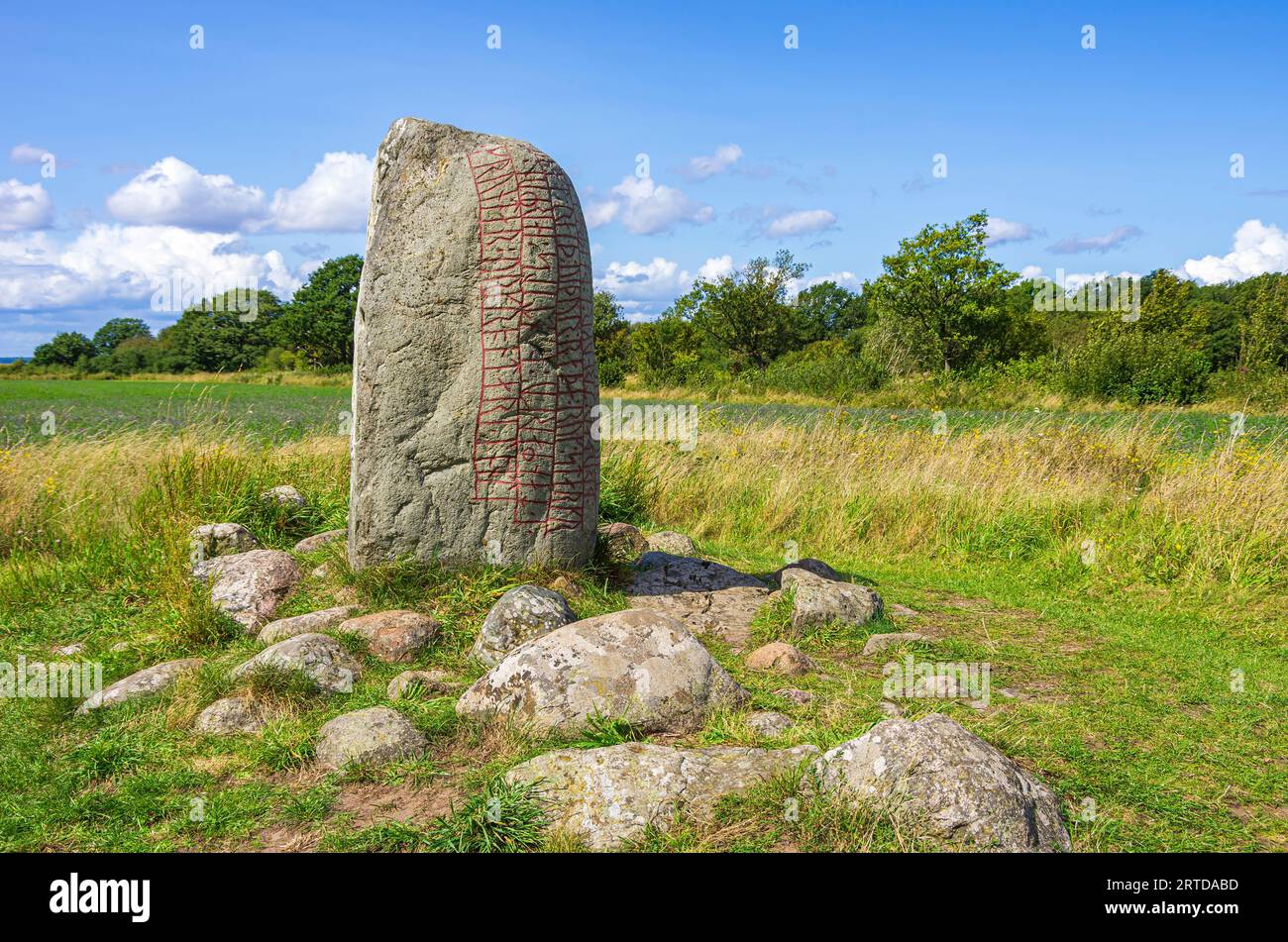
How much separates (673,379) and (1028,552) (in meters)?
24.6

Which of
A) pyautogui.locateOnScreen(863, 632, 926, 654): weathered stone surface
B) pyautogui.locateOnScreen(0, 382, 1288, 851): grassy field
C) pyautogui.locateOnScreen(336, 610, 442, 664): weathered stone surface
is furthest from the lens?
pyautogui.locateOnScreen(863, 632, 926, 654): weathered stone surface

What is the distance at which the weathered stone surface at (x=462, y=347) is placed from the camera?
6.49 meters

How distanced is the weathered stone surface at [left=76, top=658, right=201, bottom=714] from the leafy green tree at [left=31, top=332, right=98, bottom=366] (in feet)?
192

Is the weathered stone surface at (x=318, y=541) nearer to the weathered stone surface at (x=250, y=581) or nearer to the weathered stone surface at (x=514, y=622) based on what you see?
the weathered stone surface at (x=250, y=581)

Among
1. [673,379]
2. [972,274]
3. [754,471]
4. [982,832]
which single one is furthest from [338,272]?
[982,832]

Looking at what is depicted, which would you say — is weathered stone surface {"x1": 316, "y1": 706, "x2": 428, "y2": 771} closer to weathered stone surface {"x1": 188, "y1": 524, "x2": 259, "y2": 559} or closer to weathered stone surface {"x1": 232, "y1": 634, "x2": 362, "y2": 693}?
weathered stone surface {"x1": 232, "y1": 634, "x2": 362, "y2": 693}

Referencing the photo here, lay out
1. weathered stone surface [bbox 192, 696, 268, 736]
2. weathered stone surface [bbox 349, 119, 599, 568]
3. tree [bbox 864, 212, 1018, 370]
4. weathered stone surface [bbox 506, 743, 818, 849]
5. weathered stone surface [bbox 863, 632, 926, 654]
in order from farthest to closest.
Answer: tree [bbox 864, 212, 1018, 370] < weathered stone surface [bbox 349, 119, 599, 568] < weathered stone surface [bbox 863, 632, 926, 654] < weathered stone surface [bbox 192, 696, 268, 736] < weathered stone surface [bbox 506, 743, 818, 849]

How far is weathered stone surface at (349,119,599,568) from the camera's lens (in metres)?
6.49

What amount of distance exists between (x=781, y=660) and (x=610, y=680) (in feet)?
4.93

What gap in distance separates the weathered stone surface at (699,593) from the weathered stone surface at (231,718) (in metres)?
2.94

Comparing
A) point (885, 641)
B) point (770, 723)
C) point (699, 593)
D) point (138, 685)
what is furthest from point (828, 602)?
point (138, 685)

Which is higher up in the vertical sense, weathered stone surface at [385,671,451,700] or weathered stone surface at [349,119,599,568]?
weathered stone surface at [349,119,599,568]

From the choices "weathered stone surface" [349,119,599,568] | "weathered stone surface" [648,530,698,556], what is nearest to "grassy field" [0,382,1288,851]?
"weathered stone surface" [349,119,599,568]
